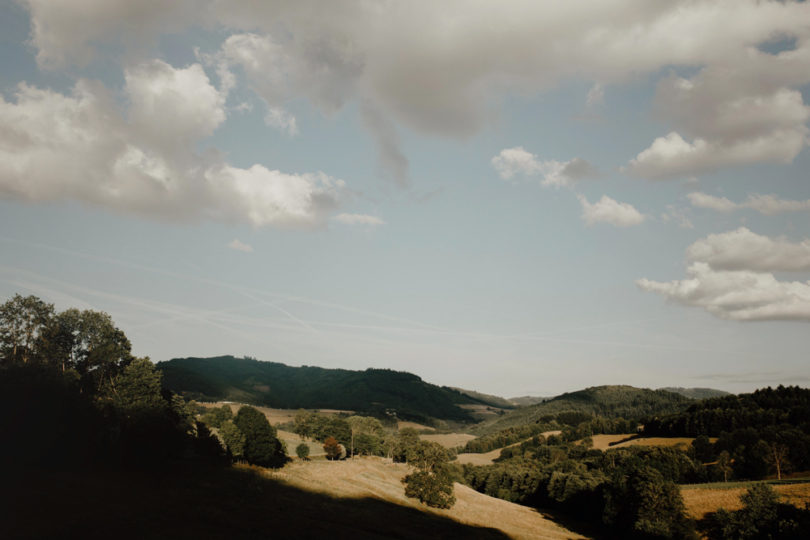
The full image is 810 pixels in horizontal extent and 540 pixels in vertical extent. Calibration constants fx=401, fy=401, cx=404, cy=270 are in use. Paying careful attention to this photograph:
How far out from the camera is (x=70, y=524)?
31562 millimetres

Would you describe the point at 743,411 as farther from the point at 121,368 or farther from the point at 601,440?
the point at 121,368

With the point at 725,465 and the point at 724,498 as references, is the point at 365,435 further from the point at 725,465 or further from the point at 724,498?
the point at 725,465

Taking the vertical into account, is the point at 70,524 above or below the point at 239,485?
above

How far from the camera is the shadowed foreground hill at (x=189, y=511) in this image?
32438 millimetres

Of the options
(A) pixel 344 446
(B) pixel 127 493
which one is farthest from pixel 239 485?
(A) pixel 344 446

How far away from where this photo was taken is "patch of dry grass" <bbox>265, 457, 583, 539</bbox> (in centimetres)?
6568

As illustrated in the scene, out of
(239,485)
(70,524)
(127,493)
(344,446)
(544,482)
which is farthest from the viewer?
(344,446)

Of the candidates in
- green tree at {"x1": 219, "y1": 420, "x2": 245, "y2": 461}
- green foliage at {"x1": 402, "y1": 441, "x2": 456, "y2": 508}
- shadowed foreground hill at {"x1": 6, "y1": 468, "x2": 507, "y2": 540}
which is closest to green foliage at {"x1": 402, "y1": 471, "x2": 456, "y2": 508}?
green foliage at {"x1": 402, "y1": 441, "x2": 456, "y2": 508}

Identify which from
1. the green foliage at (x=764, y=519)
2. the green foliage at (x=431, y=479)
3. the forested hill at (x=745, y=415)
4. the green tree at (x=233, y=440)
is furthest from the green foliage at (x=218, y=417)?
the forested hill at (x=745, y=415)

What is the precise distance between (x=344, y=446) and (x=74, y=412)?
87.7 metres

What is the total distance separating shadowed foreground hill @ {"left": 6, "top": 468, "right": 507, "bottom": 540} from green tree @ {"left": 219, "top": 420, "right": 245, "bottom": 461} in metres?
17.3

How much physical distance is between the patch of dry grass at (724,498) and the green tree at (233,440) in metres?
81.6

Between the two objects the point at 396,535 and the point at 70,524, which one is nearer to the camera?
the point at 70,524

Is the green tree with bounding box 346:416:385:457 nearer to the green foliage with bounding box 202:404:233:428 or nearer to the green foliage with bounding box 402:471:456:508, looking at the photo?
the green foliage with bounding box 202:404:233:428
